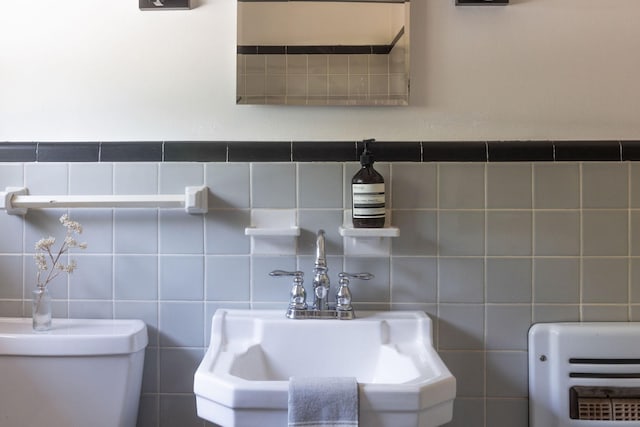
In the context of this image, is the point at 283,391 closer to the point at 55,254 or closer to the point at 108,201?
the point at 108,201

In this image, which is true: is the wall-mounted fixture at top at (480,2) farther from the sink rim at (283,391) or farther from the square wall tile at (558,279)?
the sink rim at (283,391)

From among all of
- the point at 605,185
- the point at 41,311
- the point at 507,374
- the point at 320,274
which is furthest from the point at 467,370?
the point at 41,311

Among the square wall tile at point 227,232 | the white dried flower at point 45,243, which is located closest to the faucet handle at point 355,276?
the square wall tile at point 227,232

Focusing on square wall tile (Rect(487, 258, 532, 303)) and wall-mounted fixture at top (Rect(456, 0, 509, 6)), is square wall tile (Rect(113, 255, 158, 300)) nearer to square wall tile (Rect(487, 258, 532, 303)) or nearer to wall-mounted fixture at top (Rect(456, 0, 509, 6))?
square wall tile (Rect(487, 258, 532, 303))

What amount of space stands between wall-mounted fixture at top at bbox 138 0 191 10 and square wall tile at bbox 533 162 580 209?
36.8 inches

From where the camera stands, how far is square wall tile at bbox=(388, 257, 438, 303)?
4.57 ft

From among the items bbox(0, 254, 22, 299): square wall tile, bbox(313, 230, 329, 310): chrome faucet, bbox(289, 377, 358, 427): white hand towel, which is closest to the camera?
bbox(289, 377, 358, 427): white hand towel

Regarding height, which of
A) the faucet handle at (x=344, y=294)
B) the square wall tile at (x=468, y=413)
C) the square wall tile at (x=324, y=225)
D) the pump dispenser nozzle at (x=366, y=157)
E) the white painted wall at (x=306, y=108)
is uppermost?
the white painted wall at (x=306, y=108)

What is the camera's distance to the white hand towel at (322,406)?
103cm

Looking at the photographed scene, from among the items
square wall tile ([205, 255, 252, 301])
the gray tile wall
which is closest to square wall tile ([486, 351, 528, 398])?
the gray tile wall

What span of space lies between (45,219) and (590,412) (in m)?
1.39

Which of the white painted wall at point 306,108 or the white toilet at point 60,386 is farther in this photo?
the white painted wall at point 306,108

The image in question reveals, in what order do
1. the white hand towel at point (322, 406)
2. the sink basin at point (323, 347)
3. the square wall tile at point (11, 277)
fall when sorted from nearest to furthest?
the white hand towel at point (322, 406), the sink basin at point (323, 347), the square wall tile at point (11, 277)

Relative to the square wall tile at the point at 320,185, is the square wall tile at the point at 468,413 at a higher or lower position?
lower
